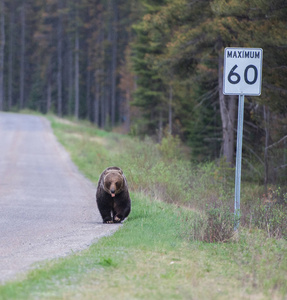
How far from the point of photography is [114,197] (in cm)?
1034

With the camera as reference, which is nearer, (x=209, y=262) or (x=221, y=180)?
(x=209, y=262)

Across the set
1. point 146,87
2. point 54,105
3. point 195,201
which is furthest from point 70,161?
point 54,105

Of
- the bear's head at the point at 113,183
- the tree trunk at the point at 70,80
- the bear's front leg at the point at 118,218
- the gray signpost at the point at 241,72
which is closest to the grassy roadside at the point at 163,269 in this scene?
the bear's front leg at the point at 118,218

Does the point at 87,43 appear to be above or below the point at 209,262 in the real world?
above

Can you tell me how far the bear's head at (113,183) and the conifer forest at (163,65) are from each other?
330 inches

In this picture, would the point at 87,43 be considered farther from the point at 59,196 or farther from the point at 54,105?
the point at 59,196

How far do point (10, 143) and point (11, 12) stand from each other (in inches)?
2292

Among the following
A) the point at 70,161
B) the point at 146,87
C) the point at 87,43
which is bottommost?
the point at 70,161

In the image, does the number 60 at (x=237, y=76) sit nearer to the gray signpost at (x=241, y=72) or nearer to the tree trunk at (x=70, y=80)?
the gray signpost at (x=241, y=72)

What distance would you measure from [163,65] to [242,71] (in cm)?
1599

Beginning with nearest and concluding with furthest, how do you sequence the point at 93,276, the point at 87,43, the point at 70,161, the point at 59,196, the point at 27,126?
the point at 93,276 < the point at 59,196 < the point at 70,161 < the point at 27,126 < the point at 87,43

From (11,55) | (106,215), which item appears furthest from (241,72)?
(11,55)

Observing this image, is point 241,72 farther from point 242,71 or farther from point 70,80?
point 70,80

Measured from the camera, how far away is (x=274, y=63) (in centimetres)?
1753
